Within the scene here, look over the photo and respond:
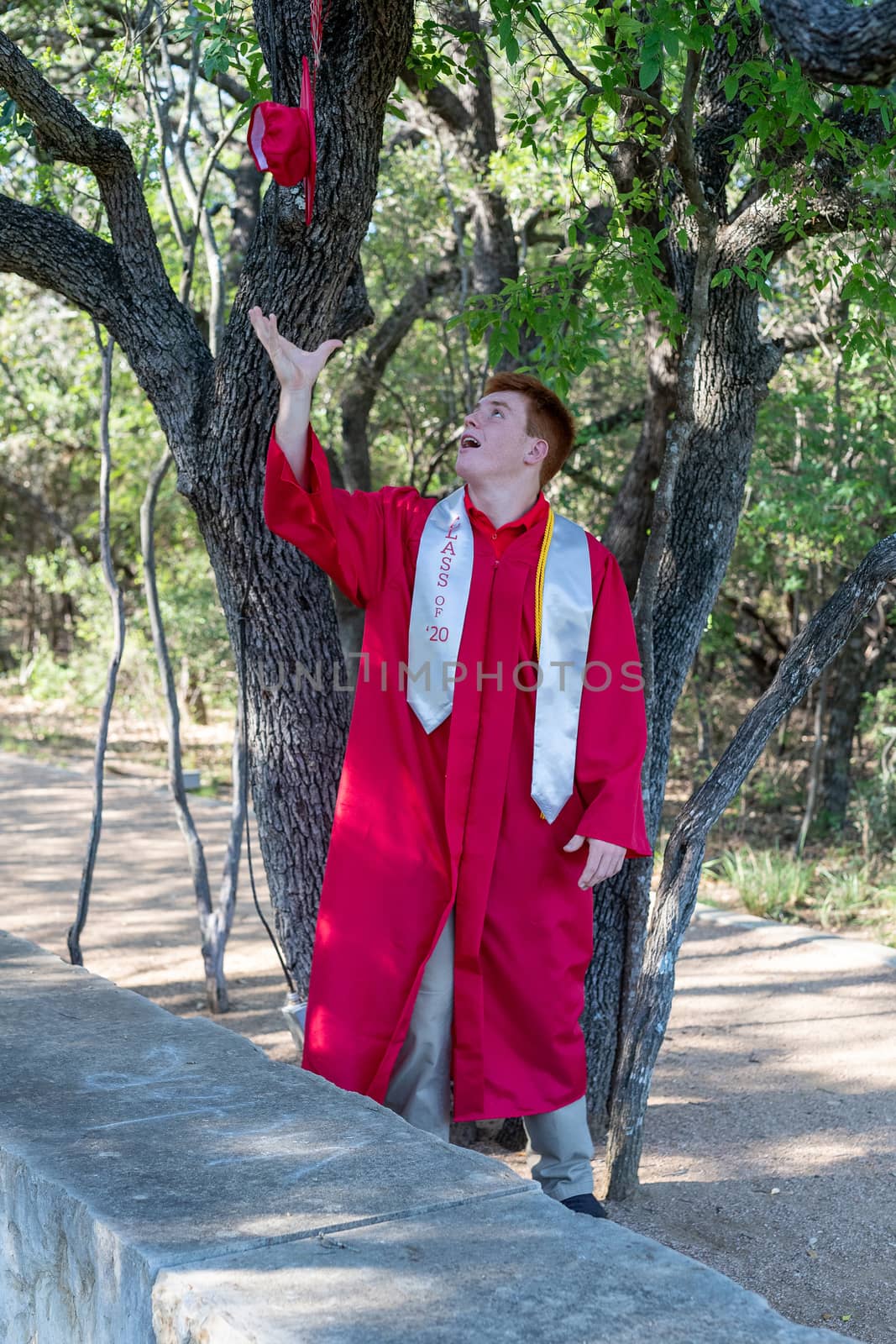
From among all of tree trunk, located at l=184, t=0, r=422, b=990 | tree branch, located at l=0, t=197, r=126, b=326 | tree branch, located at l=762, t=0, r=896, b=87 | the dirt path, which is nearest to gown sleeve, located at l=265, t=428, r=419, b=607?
tree trunk, located at l=184, t=0, r=422, b=990

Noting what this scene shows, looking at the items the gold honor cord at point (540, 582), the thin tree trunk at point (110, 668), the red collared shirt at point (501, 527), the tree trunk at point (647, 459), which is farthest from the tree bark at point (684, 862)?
the thin tree trunk at point (110, 668)

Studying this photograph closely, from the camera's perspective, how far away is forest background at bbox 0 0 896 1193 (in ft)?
11.9

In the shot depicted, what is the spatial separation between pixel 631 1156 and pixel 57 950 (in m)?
3.36

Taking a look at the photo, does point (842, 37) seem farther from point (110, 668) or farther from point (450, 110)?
point (450, 110)

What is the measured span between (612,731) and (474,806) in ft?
1.22

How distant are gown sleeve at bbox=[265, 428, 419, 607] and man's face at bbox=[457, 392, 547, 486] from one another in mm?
189

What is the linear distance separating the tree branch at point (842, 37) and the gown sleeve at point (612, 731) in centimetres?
151

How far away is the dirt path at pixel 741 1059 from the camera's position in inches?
129

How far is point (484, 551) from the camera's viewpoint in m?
3.15

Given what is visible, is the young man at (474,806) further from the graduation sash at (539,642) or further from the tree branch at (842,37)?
the tree branch at (842,37)

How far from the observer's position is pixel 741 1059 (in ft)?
15.9

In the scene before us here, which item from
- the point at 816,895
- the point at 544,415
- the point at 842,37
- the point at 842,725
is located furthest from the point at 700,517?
the point at 842,725

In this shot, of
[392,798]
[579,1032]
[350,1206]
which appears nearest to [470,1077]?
[579,1032]

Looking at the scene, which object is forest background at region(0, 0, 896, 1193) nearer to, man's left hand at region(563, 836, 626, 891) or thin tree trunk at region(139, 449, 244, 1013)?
man's left hand at region(563, 836, 626, 891)
